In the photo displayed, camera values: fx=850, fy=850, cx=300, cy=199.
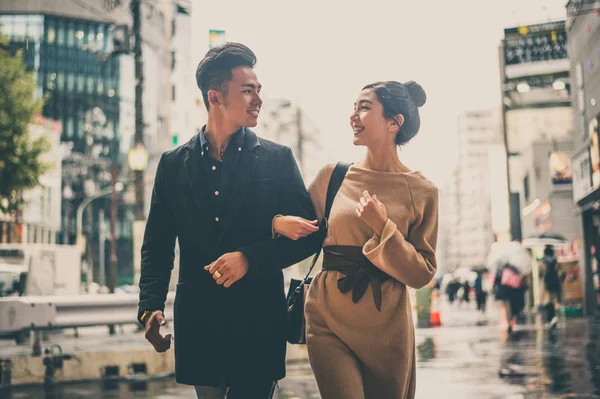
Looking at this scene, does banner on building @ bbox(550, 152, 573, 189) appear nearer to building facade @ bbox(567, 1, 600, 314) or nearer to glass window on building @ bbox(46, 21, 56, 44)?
building facade @ bbox(567, 1, 600, 314)

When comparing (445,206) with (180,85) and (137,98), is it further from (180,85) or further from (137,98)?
(137,98)

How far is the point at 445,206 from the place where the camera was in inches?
7446

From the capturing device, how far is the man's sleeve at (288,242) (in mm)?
3328

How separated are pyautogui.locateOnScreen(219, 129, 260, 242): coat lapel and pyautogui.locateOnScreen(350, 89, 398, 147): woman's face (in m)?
0.59

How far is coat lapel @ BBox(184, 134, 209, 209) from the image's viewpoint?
3525 mm

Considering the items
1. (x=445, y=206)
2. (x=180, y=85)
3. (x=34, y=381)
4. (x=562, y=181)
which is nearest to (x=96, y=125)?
(x=180, y=85)

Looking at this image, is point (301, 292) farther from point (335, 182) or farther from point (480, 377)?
point (480, 377)

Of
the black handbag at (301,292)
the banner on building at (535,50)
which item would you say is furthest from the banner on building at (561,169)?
the black handbag at (301,292)

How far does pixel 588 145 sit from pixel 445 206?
164298 mm

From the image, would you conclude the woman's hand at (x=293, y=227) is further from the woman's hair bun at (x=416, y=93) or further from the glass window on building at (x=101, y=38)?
the glass window on building at (x=101, y=38)

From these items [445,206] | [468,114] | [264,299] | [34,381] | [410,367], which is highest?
[468,114]

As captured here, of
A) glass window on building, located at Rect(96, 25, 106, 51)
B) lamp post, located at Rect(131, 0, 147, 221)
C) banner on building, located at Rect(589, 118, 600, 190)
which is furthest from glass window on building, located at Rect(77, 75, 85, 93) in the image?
lamp post, located at Rect(131, 0, 147, 221)

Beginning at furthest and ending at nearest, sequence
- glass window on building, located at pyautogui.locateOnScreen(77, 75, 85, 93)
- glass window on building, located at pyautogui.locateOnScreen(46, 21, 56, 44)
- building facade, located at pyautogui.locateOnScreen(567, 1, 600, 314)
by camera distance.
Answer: glass window on building, located at pyautogui.locateOnScreen(77, 75, 85, 93)
glass window on building, located at pyautogui.locateOnScreen(46, 21, 56, 44)
building facade, located at pyautogui.locateOnScreen(567, 1, 600, 314)

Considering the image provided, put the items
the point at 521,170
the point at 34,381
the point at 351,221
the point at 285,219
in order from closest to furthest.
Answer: the point at 285,219 → the point at 351,221 → the point at 34,381 → the point at 521,170
